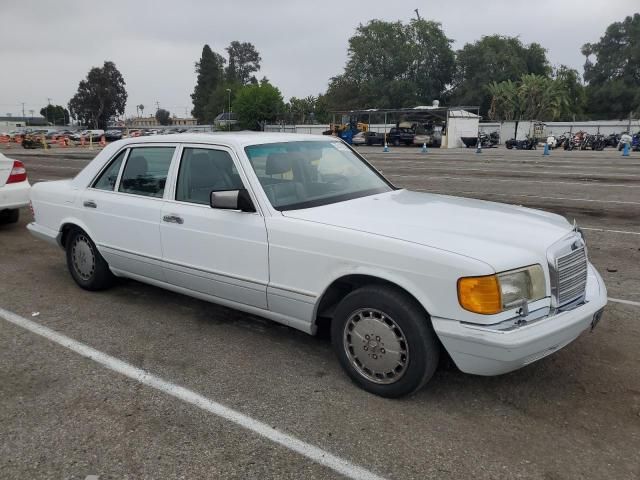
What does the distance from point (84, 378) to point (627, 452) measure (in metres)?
3.24

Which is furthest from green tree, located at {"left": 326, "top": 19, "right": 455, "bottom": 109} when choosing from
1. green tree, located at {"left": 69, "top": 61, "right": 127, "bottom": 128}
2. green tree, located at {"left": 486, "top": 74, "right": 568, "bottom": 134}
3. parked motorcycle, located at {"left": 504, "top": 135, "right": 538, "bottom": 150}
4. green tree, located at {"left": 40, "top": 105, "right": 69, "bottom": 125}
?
green tree, located at {"left": 40, "top": 105, "right": 69, "bottom": 125}

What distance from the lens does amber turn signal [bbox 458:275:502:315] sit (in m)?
2.87

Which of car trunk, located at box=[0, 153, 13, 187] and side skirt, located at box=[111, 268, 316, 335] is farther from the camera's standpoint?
car trunk, located at box=[0, 153, 13, 187]

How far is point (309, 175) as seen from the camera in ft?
13.9

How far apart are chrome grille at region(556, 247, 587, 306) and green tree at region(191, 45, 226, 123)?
121610mm

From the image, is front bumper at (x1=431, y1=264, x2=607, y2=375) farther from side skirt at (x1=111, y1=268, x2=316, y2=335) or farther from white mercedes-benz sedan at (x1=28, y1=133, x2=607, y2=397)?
side skirt at (x1=111, y1=268, x2=316, y2=335)

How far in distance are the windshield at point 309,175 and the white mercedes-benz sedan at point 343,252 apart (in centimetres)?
1

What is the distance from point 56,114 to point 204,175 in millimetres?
174981

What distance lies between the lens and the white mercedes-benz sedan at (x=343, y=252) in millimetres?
2965

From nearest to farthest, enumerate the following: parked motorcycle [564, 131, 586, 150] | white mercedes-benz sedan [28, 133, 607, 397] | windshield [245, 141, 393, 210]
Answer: white mercedes-benz sedan [28, 133, 607, 397]
windshield [245, 141, 393, 210]
parked motorcycle [564, 131, 586, 150]

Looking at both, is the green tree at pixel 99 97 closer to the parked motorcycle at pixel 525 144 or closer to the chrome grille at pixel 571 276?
the parked motorcycle at pixel 525 144

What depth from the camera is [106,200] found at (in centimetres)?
492

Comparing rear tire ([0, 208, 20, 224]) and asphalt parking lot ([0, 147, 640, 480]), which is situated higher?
rear tire ([0, 208, 20, 224])

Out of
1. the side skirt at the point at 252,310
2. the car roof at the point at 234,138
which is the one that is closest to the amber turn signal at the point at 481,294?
the side skirt at the point at 252,310
